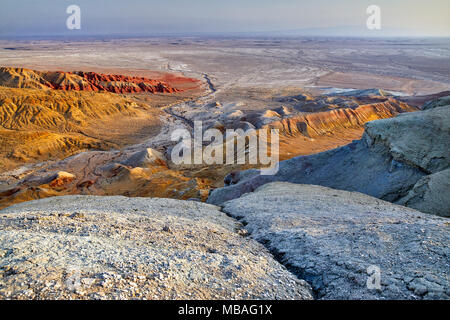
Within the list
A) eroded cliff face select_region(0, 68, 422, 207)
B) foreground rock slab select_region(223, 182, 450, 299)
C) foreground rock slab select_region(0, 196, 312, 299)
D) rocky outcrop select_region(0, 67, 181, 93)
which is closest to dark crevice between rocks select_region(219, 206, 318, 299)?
foreground rock slab select_region(223, 182, 450, 299)

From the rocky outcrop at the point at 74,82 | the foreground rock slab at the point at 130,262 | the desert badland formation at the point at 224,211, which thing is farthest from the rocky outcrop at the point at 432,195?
the rocky outcrop at the point at 74,82

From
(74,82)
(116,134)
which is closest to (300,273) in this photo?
(116,134)

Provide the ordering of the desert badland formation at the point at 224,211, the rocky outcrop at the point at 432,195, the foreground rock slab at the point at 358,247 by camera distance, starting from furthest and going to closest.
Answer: the rocky outcrop at the point at 432,195
the foreground rock slab at the point at 358,247
the desert badland formation at the point at 224,211

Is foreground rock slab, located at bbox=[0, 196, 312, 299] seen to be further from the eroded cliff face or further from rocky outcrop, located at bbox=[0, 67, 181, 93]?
rocky outcrop, located at bbox=[0, 67, 181, 93]

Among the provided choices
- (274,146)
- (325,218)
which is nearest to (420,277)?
(325,218)

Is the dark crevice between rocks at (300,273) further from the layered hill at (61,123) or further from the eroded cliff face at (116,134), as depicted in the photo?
the layered hill at (61,123)

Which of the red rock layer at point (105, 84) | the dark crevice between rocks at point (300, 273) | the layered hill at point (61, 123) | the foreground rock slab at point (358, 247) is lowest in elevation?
the dark crevice between rocks at point (300, 273)
